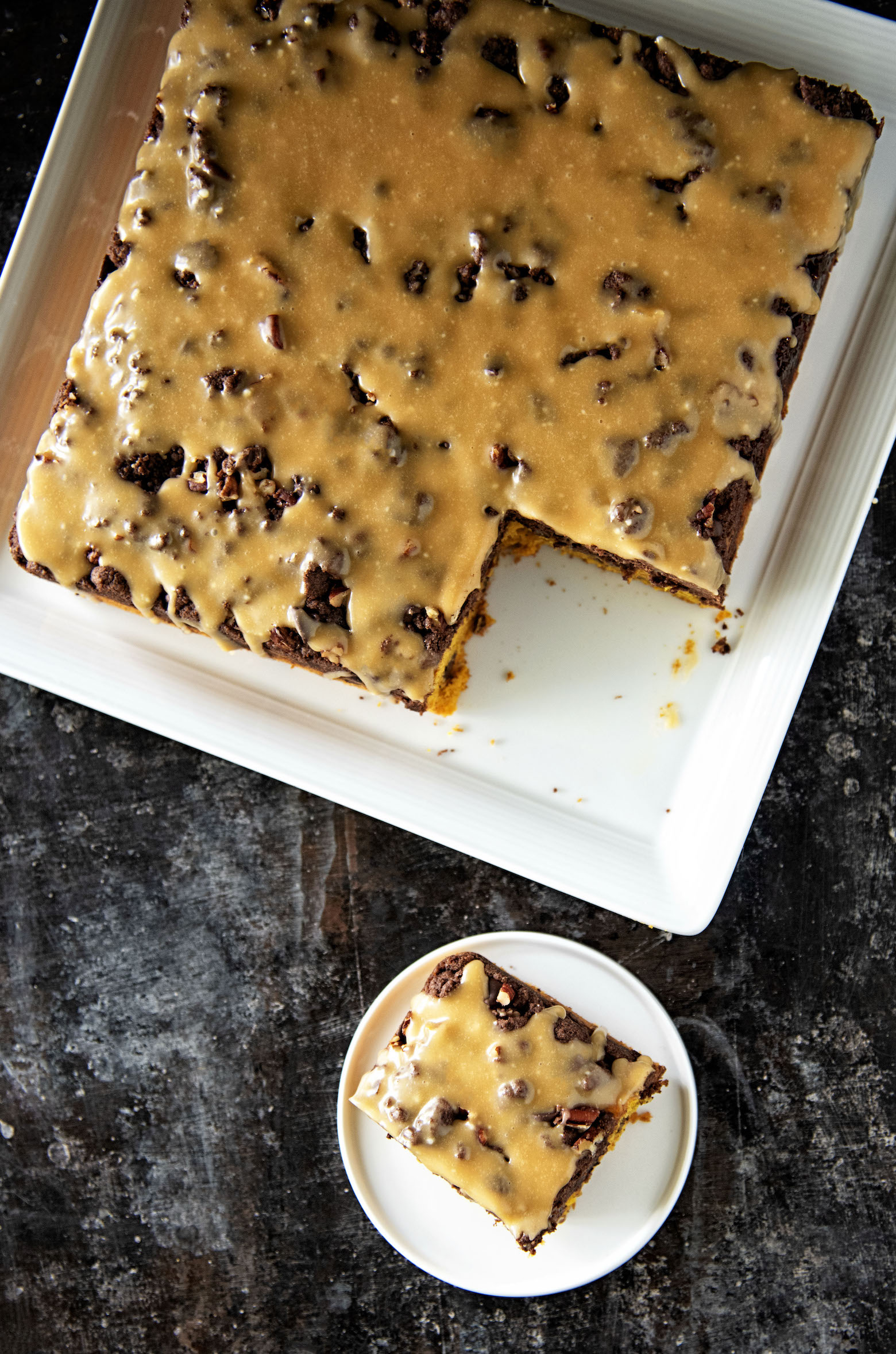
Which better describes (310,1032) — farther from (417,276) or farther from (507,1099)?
(417,276)

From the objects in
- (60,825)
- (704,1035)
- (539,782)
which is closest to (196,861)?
(60,825)

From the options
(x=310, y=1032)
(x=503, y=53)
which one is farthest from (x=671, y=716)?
(x=503, y=53)

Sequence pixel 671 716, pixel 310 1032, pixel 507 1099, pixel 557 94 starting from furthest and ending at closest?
pixel 310 1032 → pixel 671 716 → pixel 507 1099 → pixel 557 94

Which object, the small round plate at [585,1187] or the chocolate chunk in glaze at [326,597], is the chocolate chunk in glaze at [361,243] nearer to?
the chocolate chunk in glaze at [326,597]

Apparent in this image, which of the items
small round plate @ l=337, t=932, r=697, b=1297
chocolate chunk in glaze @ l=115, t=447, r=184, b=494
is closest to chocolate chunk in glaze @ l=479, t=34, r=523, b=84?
chocolate chunk in glaze @ l=115, t=447, r=184, b=494

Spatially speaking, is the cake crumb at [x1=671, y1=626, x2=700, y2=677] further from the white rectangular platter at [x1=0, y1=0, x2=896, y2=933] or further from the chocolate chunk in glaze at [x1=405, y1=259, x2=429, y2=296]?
the chocolate chunk in glaze at [x1=405, y1=259, x2=429, y2=296]

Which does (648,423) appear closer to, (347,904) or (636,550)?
(636,550)
